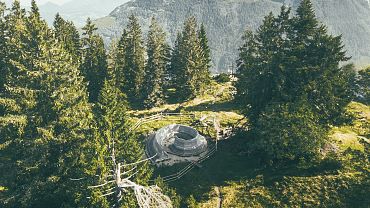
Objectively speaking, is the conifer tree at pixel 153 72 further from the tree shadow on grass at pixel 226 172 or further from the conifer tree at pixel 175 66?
the tree shadow on grass at pixel 226 172

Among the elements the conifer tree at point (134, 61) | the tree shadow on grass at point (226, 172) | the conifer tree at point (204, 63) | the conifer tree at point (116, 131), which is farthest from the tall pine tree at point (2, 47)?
the conifer tree at point (204, 63)

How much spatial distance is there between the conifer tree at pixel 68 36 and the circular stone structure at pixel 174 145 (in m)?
23.7

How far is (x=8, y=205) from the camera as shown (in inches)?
1419

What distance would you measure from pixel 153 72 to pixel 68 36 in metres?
20.0

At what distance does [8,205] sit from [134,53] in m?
44.0

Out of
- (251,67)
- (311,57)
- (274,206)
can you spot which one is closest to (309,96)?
(311,57)

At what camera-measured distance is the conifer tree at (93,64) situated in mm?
71000

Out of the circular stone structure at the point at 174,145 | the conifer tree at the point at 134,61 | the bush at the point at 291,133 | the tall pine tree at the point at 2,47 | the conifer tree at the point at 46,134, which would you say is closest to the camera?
the conifer tree at the point at 46,134

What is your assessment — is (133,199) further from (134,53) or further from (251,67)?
(134,53)

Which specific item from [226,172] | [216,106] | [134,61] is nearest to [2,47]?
[134,61]

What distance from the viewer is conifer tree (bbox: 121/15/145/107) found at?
73000 millimetres

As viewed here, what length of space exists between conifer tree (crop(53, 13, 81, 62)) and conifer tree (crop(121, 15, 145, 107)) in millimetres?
10933

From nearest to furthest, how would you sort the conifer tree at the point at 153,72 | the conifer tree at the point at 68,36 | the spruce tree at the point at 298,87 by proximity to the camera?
the spruce tree at the point at 298,87, the conifer tree at the point at 68,36, the conifer tree at the point at 153,72

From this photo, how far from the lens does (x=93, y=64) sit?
71.4 metres
